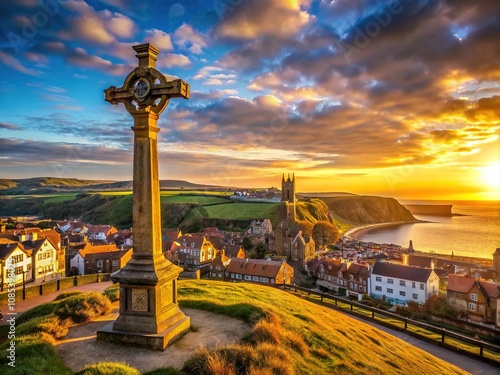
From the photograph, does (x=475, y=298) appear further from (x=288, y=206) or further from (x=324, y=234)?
(x=288, y=206)

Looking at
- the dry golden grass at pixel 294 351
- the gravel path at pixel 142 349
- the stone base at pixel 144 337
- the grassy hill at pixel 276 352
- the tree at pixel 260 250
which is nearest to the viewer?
the grassy hill at pixel 276 352

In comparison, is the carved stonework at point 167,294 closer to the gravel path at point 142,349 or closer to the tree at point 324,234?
the gravel path at point 142,349

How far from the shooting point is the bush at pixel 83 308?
34.4ft

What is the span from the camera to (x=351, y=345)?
1136 centimetres

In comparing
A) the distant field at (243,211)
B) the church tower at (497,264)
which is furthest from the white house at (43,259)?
the distant field at (243,211)

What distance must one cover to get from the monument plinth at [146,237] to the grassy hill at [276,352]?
187 cm

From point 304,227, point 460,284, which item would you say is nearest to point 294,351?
point 460,284

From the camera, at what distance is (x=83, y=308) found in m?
10.8

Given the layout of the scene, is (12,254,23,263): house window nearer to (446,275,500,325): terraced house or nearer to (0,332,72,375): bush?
(0,332,72,375): bush

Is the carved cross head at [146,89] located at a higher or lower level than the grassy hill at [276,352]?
higher

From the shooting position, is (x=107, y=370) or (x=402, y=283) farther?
(x=402, y=283)

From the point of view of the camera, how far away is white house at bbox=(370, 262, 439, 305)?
42062mm

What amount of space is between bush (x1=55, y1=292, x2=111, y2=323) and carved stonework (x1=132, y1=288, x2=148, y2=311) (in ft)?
10.1

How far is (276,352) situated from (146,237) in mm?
4901
